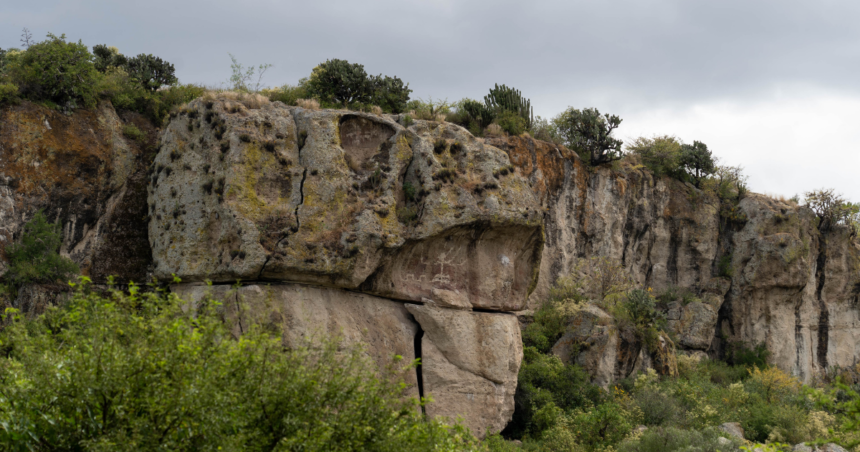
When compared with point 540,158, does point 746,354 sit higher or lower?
lower

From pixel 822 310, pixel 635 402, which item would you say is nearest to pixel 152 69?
pixel 635 402

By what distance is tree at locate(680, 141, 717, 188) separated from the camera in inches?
1335

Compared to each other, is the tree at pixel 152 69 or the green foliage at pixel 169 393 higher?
the tree at pixel 152 69

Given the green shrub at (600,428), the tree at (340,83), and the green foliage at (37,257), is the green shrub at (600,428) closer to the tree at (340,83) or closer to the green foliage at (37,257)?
the tree at (340,83)

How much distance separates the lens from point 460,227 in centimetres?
1900

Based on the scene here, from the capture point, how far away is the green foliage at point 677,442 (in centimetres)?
1764

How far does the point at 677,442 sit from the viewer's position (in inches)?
705

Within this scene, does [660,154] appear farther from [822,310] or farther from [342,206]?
[342,206]

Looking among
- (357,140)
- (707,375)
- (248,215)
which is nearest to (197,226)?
(248,215)

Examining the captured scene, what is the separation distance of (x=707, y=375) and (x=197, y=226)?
21726 mm

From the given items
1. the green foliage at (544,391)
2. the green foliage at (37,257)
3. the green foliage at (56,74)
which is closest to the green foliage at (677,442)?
the green foliage at (544,391)

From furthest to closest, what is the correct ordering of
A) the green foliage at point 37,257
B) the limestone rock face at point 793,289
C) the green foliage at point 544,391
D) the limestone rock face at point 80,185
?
the limestone rock face at point 793,289 < the green foliage at point 544,391 < the limestone rock face at point 80,185 < the green foliage at point 37,257

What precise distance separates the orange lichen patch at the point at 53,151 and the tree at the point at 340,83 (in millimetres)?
7058

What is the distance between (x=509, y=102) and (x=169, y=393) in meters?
21.1
